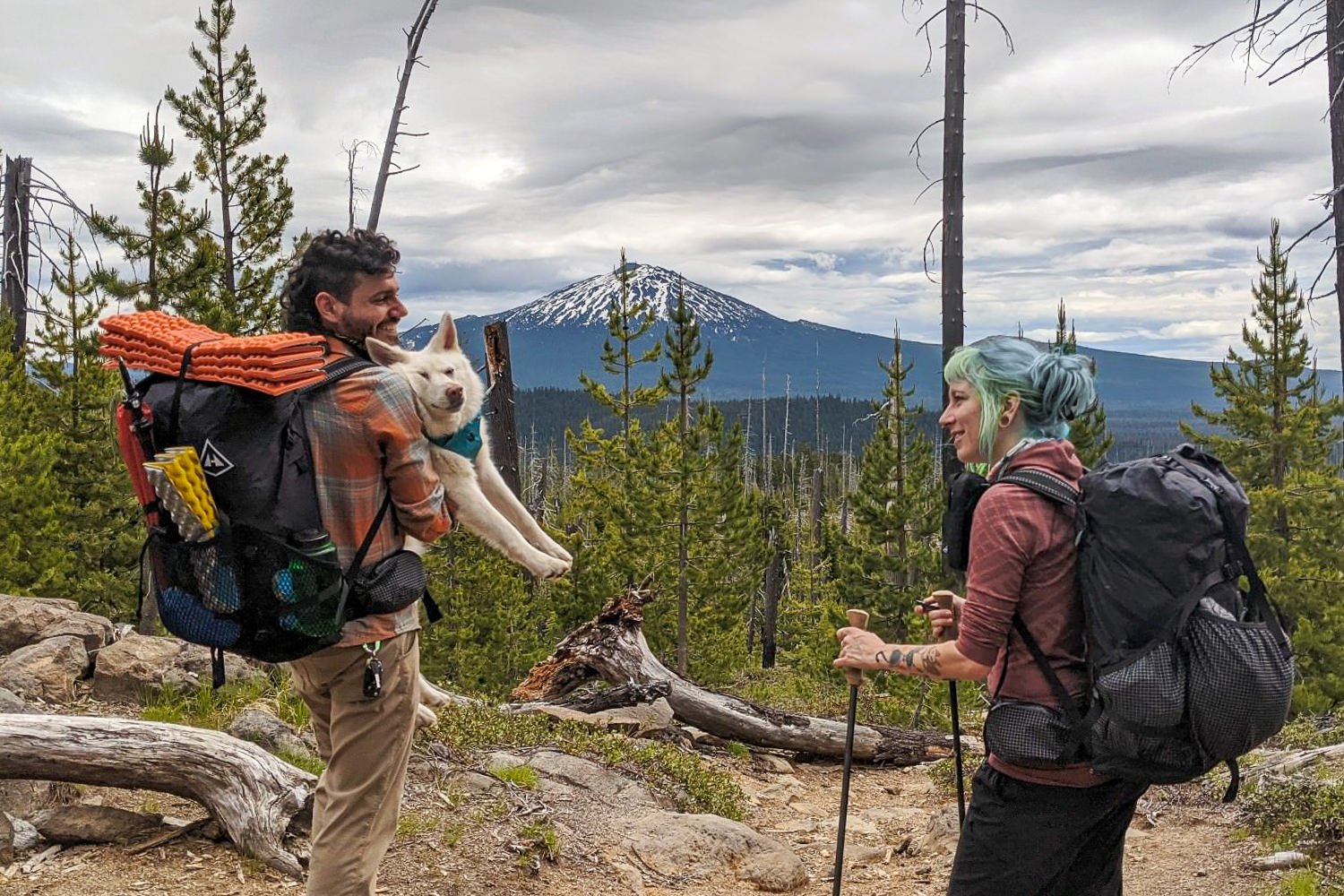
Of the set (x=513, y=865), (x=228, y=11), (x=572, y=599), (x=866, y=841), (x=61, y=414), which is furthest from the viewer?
(x=572, y=599)

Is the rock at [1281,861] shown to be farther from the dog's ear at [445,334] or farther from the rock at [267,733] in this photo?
the rock at [267,733]

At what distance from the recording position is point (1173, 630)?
2400 millimetres

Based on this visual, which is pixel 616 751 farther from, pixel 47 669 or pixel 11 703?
pixel 47 669

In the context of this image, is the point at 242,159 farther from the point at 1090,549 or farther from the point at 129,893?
the point at 1090,549

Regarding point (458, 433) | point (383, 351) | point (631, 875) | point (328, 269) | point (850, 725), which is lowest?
point (631, 875)

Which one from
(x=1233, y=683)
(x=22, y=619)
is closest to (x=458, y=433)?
(x=1233, y=683)

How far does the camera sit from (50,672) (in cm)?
759

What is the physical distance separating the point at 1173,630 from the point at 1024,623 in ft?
1.20

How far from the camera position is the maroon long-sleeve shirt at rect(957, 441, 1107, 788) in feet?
8.43

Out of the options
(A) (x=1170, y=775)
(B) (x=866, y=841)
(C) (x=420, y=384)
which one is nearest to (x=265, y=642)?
(C) (x=420, y=384)

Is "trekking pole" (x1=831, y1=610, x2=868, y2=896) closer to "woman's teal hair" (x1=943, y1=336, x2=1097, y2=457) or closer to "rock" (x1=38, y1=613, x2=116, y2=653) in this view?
"woman's teal hair" (x1=943, y1=336, x2=1097, y2=457)

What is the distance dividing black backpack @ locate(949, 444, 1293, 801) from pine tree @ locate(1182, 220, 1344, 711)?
69.3 ft

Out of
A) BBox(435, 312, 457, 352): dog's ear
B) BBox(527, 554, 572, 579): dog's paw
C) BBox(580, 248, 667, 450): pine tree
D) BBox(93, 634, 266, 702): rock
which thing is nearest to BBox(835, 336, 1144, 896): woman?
BBox(527, 554, 572, 579): dog's paw

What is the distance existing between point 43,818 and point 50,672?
322cm
